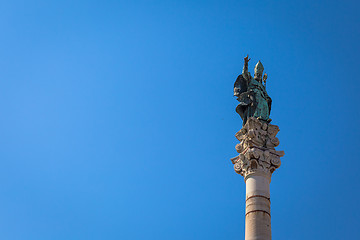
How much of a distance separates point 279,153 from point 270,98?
3.68 meters

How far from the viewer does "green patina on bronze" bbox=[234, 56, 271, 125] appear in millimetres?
23969

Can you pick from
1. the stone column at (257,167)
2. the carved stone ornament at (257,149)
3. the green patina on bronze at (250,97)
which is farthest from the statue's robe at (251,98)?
the stone column at (257,167)

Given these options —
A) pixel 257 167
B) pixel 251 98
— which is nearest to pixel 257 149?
pixel 257 167

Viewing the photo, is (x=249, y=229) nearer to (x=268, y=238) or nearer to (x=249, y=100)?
(x=268, y=238)

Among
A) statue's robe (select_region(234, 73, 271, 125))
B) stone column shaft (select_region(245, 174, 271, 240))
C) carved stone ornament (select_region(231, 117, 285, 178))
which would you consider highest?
statue's robe (select_region(234, 73, 271, 125))

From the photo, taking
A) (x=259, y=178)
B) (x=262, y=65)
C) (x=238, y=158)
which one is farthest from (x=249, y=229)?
(x=262, y=65)

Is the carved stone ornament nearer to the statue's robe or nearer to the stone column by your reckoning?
the stone column

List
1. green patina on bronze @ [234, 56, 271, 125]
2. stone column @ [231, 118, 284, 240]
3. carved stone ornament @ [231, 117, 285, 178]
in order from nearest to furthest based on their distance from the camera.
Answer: stone column @ [231, 118, 284, 240], carved stone ornament @ [231, 117, 285, 178], green patina on bronze @ [234, 56, 271, 125]

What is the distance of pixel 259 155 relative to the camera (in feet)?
72.2

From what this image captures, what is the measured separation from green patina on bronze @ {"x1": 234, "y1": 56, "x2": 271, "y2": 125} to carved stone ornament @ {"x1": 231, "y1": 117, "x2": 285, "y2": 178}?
73cm

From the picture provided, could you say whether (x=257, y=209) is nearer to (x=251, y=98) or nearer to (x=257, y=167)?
(x=257, y=167)

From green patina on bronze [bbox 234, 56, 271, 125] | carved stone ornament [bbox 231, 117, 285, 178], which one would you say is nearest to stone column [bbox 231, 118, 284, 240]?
carved stone ornament [bbox 231, 117, 285, 178]

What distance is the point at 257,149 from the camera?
72.6 feet

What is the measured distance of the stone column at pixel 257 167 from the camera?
2003cm
